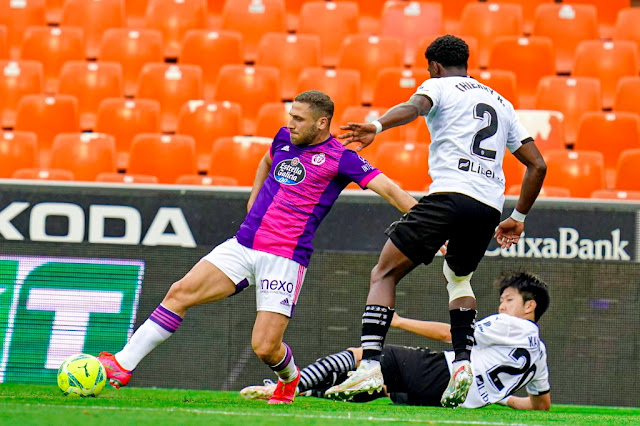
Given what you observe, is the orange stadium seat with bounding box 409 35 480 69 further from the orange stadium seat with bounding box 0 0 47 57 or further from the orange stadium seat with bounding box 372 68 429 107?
the orange stadium seat with bounding box 0 0 47 57

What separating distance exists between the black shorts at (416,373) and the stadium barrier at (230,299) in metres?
0.61

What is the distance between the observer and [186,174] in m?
9.16

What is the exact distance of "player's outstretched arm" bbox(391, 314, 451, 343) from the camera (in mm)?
6910

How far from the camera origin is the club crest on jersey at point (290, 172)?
19.7 ft

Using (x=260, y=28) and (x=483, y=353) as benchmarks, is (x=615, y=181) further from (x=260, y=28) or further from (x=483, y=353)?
(x=260, y=28)

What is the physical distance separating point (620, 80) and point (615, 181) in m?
1.59

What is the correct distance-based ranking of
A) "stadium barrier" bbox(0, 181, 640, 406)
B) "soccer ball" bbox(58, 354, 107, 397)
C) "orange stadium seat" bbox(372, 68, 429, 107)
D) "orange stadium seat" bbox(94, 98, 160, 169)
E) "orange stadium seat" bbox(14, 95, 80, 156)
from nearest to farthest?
"soccer ball" bbox(58, 354, 107, 397) → "stadium barrier" bbox(0, 181, 640, 406) → "orange stadium seat" bbox(94, 98, 160, 169) → "orange stadium seat" bbox(14, 95, 80, 156) → "orange stadium seat" bbox(372, 68, 429, 107)

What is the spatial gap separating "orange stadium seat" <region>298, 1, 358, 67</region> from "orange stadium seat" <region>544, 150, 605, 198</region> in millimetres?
3094

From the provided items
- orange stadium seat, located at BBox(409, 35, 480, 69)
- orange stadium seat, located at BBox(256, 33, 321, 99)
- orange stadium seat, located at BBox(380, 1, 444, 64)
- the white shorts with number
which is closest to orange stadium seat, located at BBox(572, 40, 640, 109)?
orange stadium seat, located at BBox(409, 35, 480, 69)

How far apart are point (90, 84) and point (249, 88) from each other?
159 centimetres

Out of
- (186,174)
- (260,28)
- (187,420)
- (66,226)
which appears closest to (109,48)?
(260,28)

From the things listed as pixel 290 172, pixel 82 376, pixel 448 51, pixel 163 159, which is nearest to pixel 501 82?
pixel 163 159

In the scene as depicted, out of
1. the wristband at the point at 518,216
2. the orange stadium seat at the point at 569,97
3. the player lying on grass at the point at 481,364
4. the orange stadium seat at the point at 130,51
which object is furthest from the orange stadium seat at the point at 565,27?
the wristband at the point at 518,216

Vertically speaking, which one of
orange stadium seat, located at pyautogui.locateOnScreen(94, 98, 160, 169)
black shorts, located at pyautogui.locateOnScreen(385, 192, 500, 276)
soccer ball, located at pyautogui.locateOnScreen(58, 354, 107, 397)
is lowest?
soccer ball, located at pyautogui.locateOnScreen(58, 354, 107, 397)
